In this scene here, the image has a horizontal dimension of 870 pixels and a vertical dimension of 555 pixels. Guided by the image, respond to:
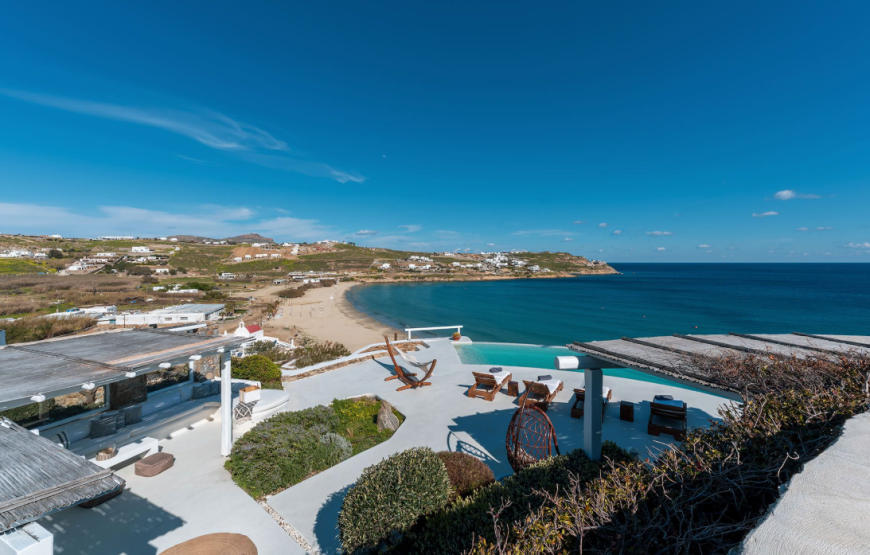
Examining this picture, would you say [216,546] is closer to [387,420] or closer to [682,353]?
[387,420]

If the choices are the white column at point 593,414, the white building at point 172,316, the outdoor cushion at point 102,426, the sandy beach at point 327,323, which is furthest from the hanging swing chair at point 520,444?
the sandy beach at point 327,323

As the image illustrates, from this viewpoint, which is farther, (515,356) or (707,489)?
(515,356)

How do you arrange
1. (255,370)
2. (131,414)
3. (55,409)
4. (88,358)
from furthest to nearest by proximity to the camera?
(255,370) → (55,409) → (131,414) → (88,358)

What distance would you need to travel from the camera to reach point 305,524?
3.93m

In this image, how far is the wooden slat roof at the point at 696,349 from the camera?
3121 mm

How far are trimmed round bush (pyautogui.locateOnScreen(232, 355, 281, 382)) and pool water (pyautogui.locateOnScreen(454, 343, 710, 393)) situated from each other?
5.73 metres

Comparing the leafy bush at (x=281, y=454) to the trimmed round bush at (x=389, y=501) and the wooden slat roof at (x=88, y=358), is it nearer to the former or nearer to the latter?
the wooden slat roof at (x=88, y=358)

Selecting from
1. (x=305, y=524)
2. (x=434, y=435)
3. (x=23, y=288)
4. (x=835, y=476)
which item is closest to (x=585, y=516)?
(x=835, y=476)

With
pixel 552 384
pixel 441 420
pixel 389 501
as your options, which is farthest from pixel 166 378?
pixel 552 384

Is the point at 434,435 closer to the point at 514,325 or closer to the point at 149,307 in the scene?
the point at 514,325

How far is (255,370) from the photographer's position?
8.01m

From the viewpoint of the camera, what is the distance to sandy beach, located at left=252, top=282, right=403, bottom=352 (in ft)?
68.1

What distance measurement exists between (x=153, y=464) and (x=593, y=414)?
19.1 feet

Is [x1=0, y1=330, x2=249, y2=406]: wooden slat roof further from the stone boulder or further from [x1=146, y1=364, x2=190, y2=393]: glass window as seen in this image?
the stone boulder
